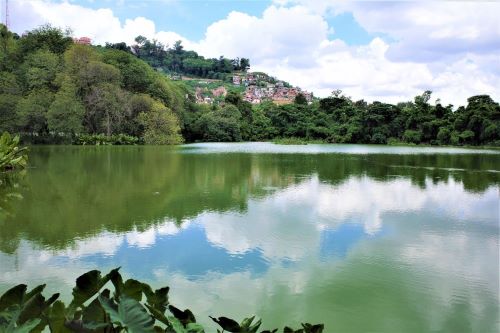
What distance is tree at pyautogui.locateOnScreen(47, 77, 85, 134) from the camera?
1126 inches

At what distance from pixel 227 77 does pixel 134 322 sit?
93.9 metres

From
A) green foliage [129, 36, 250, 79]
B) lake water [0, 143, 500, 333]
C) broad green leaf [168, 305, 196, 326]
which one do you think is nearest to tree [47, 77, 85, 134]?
lake water [0, 143, 500, 333]

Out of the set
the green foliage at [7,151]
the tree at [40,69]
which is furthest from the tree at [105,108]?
the green foliage at [7,151]

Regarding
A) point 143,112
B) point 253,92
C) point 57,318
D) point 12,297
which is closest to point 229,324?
point 57,318

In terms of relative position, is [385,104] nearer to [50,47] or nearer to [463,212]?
[50,47]

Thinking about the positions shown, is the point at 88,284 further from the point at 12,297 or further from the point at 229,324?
the point at 229,324

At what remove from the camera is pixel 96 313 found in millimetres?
1453

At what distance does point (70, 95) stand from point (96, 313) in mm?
30921

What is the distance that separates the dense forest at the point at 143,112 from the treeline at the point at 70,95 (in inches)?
2.8

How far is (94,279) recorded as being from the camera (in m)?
1.47

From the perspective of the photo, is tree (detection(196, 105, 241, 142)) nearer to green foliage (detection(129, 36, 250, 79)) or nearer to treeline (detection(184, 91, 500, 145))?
treeline (detection(184, 91, 500, 145))

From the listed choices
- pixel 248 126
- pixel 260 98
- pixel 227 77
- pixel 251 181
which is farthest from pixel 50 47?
pixel 227 77

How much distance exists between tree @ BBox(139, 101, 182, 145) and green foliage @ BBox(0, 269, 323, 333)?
32616 millimetres

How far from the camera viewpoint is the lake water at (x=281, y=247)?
11.9 feet
